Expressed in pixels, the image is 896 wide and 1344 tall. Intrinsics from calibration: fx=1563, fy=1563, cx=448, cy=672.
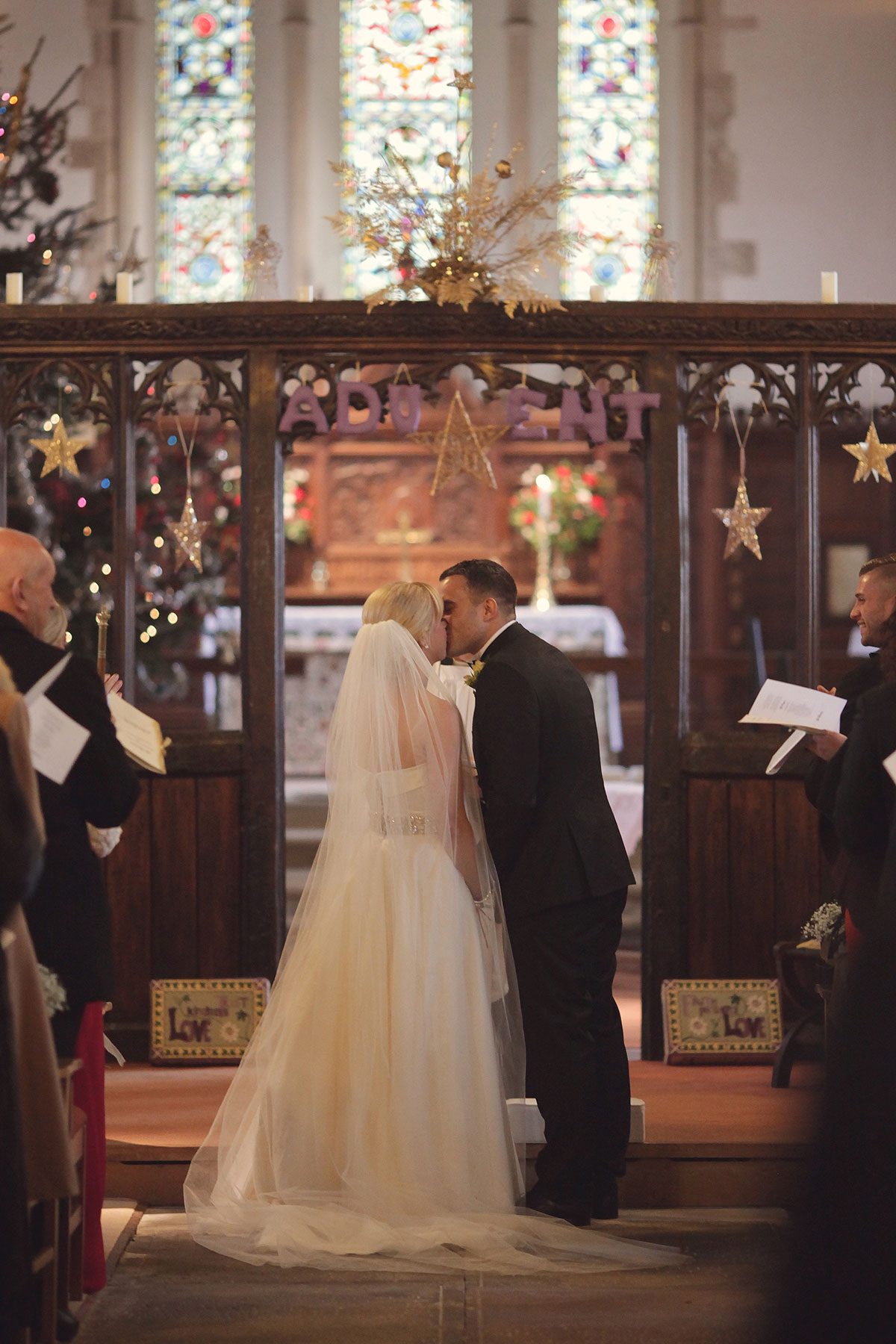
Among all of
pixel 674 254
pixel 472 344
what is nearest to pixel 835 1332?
pixel 472 344

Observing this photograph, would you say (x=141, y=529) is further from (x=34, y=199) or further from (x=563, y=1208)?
(x=563, y=1208)

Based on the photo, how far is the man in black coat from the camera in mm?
3328

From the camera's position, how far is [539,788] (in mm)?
4195

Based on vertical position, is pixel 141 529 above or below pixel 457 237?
below

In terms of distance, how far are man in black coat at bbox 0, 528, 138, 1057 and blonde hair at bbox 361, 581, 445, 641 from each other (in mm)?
996

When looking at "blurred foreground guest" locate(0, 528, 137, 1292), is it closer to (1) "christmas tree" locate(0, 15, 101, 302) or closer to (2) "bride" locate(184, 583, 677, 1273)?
(2) "bride" locate(184, 583, 677, 1273)

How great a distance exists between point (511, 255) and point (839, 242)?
22.5 feet

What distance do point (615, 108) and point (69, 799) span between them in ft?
33.1

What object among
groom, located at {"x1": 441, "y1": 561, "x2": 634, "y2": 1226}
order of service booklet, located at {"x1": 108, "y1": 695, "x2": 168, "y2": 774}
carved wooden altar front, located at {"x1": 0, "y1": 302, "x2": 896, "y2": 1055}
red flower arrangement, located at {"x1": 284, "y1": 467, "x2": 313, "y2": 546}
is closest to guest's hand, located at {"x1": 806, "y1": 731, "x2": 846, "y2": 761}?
groom, located at {"x1": 441, "y1": 561, "x2": 634, "y2": 1226}

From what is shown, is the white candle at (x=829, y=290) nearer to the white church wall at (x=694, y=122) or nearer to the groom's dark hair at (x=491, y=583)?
Answer: the groom's dark hair at (x=491, y=583)

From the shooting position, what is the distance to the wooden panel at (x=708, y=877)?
→ 5719 mm

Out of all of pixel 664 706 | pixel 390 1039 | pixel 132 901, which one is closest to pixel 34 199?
pixel 132 901

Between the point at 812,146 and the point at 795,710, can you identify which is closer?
the point at 795,710

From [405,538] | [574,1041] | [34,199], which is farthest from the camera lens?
[405,538]
